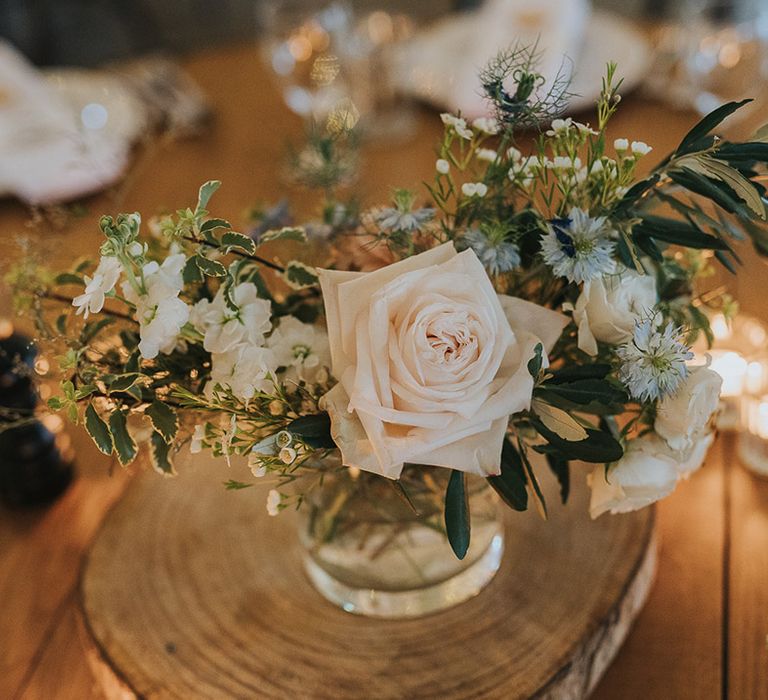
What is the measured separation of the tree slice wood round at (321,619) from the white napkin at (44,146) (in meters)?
0.59

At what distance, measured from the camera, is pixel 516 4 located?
1.37 m

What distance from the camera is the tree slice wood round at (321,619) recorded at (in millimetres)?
680

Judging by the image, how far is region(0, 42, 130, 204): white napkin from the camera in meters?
1.24

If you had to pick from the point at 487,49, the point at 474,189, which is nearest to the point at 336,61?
the point at 487,49

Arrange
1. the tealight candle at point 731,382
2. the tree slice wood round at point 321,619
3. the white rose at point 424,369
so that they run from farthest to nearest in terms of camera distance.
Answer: the tealight candle at point 731,382 < the tree slice wood round at point 321,619 < the white rose at point 424,369

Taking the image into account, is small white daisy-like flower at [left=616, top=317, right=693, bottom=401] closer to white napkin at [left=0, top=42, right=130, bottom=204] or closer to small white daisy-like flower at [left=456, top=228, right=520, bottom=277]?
small white daisy-like flower at [left=456, top=228, right=520, bottom=277]

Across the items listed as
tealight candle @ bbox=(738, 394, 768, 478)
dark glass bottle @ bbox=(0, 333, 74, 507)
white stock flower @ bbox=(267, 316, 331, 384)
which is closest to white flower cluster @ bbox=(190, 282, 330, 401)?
white stock flower @ bbox=(267, 316, 331, 384)

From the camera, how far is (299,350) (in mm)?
571

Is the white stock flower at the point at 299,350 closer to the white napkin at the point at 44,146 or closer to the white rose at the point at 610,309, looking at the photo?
the white rose at the point at 610,309

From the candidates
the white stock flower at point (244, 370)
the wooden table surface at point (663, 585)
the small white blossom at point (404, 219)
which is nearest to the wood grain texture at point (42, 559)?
the wooden table surface at point (663, 585)

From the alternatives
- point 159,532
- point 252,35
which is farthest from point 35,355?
point 252,35

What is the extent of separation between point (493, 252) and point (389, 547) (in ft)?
0.94

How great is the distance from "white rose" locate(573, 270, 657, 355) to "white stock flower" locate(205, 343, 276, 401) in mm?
194

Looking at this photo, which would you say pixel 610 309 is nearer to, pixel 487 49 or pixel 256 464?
pixel 256 464
